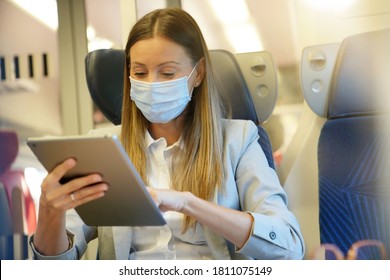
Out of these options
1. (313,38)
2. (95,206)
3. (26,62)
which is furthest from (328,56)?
(26,62)

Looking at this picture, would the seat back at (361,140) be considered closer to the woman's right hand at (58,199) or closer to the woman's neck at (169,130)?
the woman's neck at (169,130)

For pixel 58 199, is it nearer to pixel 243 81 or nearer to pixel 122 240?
pixel 122 240

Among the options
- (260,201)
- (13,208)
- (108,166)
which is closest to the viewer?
(108,166)

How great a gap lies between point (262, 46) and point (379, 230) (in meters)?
0.56

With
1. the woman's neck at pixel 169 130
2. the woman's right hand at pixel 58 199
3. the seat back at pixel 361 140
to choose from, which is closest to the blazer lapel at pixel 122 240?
the woman's right hand at pixel 58 199

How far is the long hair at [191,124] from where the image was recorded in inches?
55.2

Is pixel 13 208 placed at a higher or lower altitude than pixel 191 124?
A: lower

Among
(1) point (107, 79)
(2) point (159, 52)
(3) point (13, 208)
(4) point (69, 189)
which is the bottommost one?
(3) point (13, 208)

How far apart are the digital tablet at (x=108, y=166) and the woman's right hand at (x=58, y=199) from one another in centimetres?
1

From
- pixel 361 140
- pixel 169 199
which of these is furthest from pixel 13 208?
pixel 361 140

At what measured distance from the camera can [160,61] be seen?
4.52ft

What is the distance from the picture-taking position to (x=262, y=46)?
1503 millimetres

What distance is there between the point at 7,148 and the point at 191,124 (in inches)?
23.1
